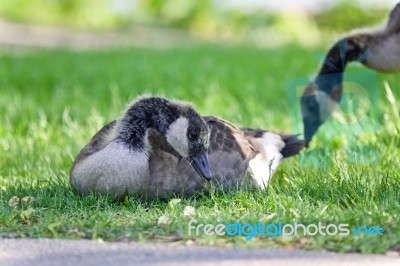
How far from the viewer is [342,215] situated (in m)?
4.52

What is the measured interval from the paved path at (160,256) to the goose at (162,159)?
40.5 inches

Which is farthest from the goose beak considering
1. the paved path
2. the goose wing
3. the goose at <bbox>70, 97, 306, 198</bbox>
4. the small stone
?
the paved path

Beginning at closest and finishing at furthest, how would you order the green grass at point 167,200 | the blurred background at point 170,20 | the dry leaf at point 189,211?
the green grass at point 167,200 → the dry leaf at point 189,211 → the blurred background at point 170,20

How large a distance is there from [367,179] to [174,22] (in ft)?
58.5

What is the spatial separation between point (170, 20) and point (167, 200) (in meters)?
17.9

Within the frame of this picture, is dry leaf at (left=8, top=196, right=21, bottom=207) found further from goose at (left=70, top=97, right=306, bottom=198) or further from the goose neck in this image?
the goose neck

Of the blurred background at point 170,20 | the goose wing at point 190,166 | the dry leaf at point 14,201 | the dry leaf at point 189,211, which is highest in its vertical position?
the blurred background at point 170,20

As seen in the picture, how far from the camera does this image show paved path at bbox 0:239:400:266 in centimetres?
387

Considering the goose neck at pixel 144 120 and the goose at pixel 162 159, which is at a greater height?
the goose neck at pixel 144 120

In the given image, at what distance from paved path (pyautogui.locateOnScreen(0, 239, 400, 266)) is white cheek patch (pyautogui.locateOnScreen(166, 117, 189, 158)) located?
120 centimetres

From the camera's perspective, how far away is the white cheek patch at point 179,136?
527 centimetres

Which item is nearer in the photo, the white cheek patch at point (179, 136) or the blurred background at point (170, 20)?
the white cheek patch at point (179, 136)

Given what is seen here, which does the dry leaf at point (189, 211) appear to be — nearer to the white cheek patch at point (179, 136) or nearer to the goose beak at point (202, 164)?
the goose beak at point (202, 164)

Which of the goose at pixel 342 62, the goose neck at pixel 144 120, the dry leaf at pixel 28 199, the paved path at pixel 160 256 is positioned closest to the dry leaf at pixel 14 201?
the dry leaf at pixel 28 199
